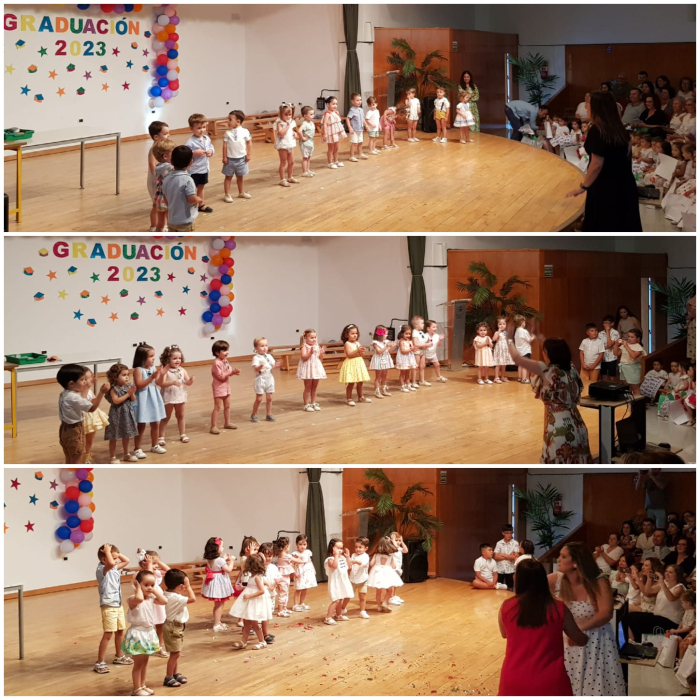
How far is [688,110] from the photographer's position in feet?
25.9

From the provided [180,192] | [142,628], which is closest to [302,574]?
[142,628]

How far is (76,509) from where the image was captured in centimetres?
1029

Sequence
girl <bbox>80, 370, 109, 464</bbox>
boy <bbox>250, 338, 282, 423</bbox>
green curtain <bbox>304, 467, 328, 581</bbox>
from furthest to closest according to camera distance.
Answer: green curtain <bbox>304, 467, 328, 581</bbox> → boy <bbox>250, 338, 282, 423</bbox> → girl <bbox>80, 370, 109, 464</bbox>

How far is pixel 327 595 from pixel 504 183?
3.88m

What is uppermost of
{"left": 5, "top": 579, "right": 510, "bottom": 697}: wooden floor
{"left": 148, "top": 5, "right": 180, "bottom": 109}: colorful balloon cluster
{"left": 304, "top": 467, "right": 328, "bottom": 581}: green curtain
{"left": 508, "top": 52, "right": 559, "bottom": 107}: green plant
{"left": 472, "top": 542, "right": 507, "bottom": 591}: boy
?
{"left": 148, "top": 5, "right": 180, "bottom": 109}: colorful balloon cluster

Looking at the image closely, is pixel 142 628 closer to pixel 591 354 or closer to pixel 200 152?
pixel 200 152

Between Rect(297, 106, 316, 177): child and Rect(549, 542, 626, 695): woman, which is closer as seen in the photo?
Rect(549, 542, 626, 695): woman

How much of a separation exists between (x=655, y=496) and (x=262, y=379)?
349cm

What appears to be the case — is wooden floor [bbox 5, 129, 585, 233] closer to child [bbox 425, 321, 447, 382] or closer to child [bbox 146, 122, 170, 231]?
child [bbox 146, 122, 170, 231]

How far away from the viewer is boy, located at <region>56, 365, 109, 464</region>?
297 inches

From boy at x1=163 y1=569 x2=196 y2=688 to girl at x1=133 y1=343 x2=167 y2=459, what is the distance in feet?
3.07

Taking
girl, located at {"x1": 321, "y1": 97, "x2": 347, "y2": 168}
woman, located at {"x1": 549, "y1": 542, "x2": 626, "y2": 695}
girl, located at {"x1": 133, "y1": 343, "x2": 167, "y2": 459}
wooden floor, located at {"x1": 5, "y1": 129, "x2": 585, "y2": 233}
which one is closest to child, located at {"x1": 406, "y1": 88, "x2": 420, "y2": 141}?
wooden floor, located at {"x1": 5, "y1": 129, "x2": 585, "y2": 233}

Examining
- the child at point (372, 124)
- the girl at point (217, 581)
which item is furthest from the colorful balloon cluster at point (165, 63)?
the girl at point (217, 581)

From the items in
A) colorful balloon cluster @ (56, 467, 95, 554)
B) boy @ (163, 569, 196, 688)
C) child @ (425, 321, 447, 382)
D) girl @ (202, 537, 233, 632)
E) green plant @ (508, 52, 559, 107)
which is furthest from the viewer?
colorful balloon cluster @ (56, 467, 95, 554)
